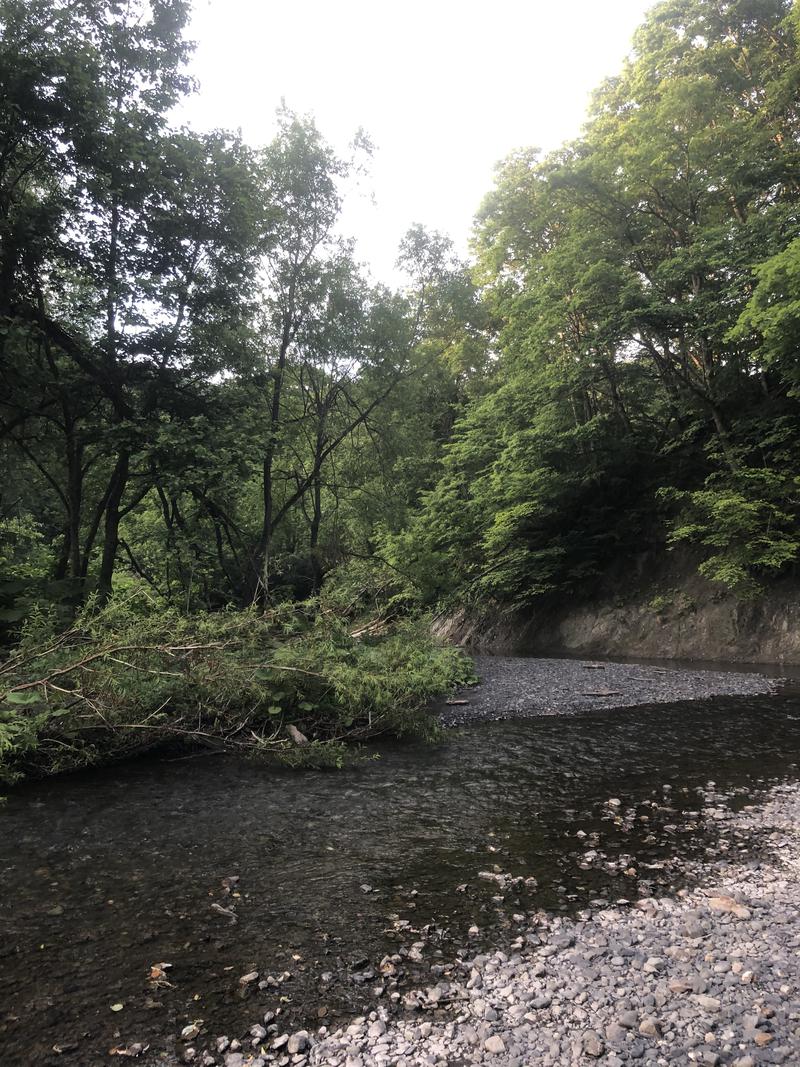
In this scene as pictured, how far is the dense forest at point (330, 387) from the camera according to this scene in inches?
338

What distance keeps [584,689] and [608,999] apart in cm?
1015

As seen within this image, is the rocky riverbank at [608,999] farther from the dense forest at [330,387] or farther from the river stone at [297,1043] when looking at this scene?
the dense forest at [330,387]

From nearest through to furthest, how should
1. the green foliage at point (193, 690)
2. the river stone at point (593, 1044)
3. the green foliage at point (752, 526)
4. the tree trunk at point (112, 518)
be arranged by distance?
the river stone at point (593, 1044), the green foliage at point (193, 690), the tree trunk at point (112, 518), the green foliage at point (752, 526)

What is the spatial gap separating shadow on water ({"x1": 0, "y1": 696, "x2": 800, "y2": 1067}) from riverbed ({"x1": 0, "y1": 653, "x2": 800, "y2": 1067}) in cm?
2

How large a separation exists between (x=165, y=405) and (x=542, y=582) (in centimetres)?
1606

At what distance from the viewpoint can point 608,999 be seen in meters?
3.03

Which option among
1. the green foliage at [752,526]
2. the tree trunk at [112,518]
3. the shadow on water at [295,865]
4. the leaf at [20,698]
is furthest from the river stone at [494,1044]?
the green foliage at [752,526]

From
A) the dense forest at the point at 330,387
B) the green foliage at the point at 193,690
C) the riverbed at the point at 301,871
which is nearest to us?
the riverbed at the point at 301,871

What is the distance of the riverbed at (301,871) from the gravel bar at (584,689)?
280cm

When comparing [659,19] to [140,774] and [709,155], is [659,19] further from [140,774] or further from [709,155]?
[140,774]

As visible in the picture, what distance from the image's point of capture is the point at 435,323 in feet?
74.3

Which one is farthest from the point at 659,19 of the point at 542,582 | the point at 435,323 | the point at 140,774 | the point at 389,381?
the point at 140,774

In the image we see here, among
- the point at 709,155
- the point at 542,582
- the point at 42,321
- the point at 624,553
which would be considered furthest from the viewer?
the point at 542,582

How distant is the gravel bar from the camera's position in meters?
11.2
